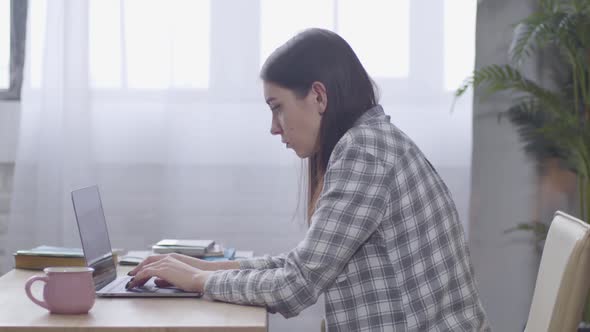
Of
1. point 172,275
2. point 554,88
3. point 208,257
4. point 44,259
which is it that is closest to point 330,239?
point 172,275

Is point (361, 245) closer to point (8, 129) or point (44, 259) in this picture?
point (44, 259)

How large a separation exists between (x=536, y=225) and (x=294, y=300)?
6.22 ft

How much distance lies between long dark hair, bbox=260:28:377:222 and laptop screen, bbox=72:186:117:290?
0.47 m

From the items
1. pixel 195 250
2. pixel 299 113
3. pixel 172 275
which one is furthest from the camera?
pixel 195 250

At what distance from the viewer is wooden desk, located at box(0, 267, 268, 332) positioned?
1.23 meters

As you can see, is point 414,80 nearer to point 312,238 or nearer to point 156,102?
point 156,102

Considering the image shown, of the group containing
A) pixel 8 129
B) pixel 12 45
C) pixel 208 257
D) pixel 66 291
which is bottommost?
pixel 208 257

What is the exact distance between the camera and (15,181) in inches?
124

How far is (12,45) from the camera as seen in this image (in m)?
3.20

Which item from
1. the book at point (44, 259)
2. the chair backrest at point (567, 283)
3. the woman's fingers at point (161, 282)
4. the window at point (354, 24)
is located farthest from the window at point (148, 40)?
the chair backrest at point (567, 283)

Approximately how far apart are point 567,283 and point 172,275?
713mm

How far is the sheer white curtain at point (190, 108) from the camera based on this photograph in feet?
10.3

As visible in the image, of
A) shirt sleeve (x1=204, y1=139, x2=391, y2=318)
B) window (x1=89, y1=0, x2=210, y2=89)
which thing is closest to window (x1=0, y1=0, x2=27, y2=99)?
window (x1=89, y1=0, x2=210, y2=89)

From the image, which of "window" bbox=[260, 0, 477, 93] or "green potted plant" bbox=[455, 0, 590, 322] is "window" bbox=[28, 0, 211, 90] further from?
"green potted plant" bbox=[455, 0, 590, 322]
